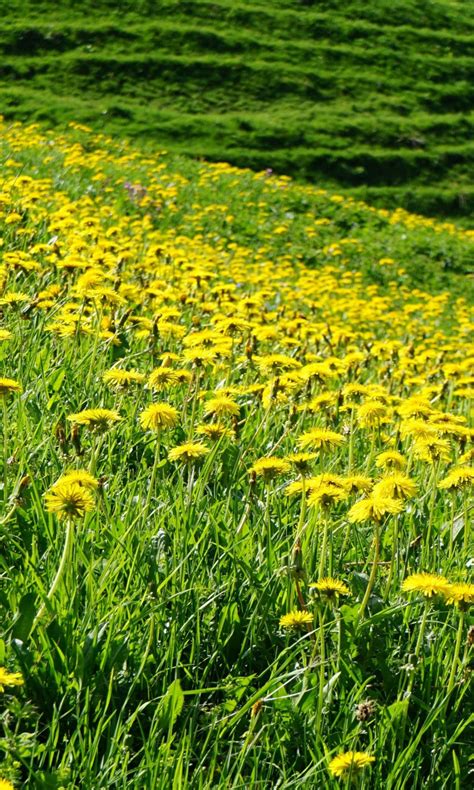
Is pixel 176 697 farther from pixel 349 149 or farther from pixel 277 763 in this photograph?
pixel 349 149

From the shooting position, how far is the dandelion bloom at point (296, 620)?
188 centimetres

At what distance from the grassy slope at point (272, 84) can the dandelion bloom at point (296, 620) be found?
2260 centimetres

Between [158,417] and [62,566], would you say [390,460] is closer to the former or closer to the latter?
[158,417]

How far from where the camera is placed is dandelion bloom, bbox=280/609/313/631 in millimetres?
1880

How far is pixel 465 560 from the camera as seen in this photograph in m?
2.54

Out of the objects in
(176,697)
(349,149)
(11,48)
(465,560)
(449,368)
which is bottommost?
(349,149)

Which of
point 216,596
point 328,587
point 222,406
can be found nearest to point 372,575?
point 328,587

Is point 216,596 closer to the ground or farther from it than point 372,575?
closer to the ground

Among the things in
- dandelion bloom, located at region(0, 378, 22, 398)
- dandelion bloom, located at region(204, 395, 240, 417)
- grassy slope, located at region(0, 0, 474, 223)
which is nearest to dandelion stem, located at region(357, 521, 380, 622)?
dandelion bloom, located at region(204, 395, 240, 417)

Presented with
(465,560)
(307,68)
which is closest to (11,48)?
(307,68)

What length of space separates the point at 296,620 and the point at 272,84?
90.7ft

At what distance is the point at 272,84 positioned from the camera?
2752cm

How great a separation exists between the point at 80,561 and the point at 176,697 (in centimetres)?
48

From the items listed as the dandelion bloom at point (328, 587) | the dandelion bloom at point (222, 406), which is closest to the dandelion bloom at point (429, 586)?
the dandelion bloom at point (328, 587)
